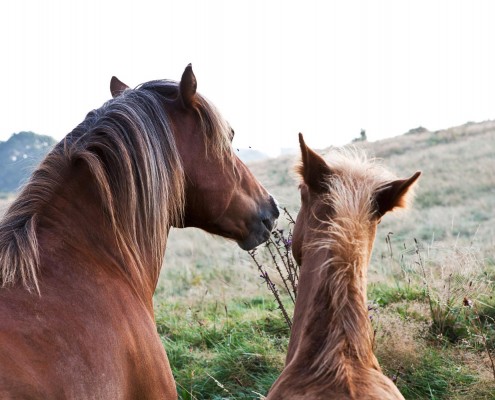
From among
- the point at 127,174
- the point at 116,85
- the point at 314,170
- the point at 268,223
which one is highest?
the point at 116,85

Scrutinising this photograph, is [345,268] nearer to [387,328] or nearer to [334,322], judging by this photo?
[334,322]

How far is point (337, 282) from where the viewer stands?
7.54 feet

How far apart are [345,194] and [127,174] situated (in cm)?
95

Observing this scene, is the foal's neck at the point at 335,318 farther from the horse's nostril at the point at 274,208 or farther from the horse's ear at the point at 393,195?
the horse's nostril at the point at 274,208

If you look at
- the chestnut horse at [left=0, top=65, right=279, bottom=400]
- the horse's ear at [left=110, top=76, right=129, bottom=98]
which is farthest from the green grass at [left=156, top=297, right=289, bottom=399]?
the horse's ear at [left=110, top=76, right=129, bottom=98]

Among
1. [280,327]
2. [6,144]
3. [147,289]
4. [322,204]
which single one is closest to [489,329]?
[280,327]

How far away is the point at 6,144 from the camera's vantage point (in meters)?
58.4

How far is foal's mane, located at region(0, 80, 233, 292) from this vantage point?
2.55m

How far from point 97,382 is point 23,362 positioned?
30 cm

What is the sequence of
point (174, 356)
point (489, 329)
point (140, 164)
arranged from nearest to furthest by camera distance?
1. point (140, 164)
2. point (489, 329)
3. point (174, 356)

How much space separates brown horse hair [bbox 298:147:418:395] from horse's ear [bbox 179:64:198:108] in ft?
2.69

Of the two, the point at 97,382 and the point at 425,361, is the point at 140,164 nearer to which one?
the point at 97,382

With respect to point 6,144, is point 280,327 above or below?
below

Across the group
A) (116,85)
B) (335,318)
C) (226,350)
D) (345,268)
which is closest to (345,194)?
(345,268)
